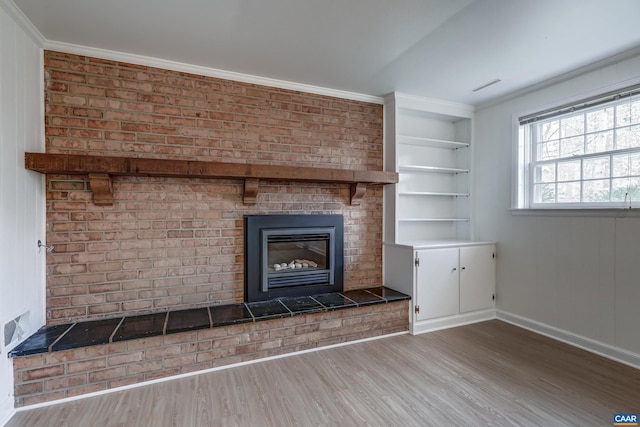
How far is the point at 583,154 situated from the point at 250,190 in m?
2.98

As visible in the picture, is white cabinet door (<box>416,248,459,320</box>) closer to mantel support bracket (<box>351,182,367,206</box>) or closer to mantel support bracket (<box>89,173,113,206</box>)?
mantel support bracket (<box>351,182,367,206</box>)

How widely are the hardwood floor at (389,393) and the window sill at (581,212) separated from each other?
1.16 metres

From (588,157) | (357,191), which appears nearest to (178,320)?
(357,191)

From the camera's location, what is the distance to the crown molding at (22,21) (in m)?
1.80

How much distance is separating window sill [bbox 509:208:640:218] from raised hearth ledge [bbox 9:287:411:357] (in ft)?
4.88

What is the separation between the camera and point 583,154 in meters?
2.71

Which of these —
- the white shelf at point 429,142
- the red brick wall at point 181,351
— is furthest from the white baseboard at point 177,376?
the white shelf at point 429,142

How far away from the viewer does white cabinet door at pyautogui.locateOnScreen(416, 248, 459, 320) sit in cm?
302

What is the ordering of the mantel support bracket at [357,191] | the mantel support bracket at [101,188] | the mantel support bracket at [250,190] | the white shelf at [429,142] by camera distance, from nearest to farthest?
the mantel support bracket at [101,188] → the mantel support bracket at [250,190] → the mantel support bracket at [357,191] → the white shelf at [429,142]

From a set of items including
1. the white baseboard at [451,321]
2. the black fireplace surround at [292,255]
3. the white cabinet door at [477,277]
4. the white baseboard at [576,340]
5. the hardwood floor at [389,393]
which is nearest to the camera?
the hardwood floor at [389,393]

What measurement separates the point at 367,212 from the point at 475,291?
1444 mm

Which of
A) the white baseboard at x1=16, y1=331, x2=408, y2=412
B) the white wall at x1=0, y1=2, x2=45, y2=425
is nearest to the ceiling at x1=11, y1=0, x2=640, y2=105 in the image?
the white wall at x1=0, y1=2, x2=45, y2=425

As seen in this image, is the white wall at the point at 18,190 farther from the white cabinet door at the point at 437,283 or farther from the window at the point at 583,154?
the window at the point at 583,154

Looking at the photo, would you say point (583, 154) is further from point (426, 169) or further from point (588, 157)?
point (426, 169)
